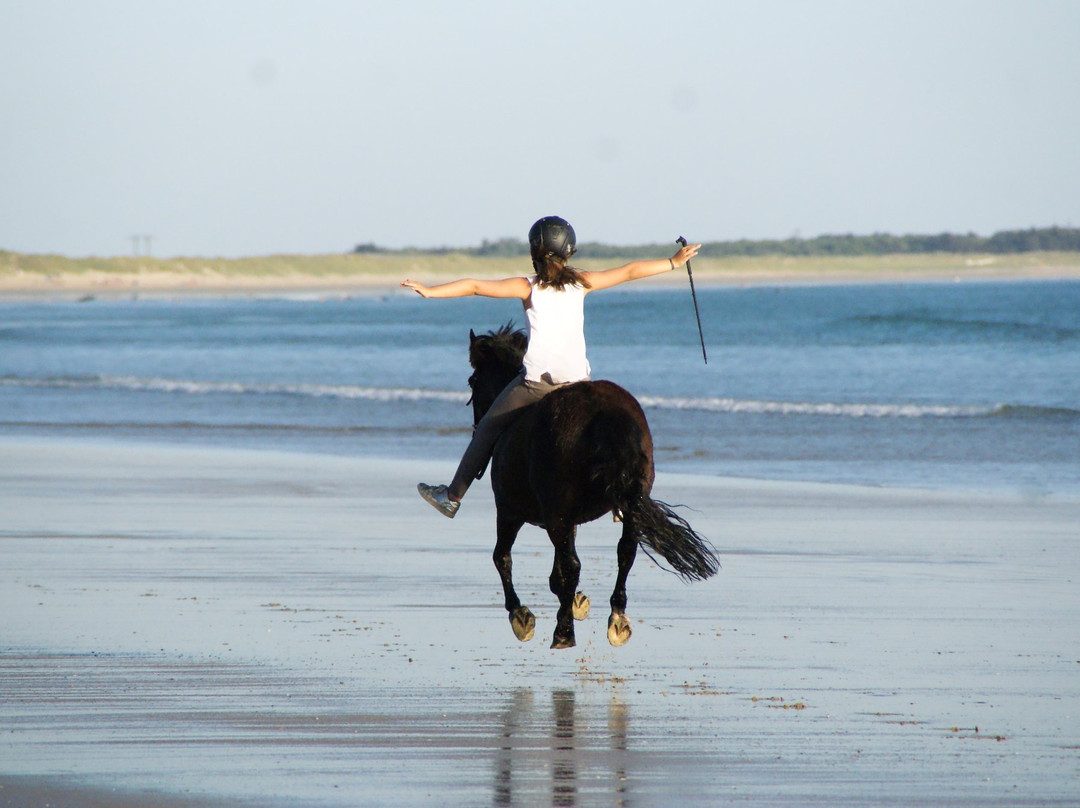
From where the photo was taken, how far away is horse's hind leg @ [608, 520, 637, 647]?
20.9ft

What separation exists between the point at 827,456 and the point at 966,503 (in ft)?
14.4

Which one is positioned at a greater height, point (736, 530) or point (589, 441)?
point (589, 441)

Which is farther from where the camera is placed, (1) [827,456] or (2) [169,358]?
(2) [169,358]

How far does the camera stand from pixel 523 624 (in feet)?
21.8

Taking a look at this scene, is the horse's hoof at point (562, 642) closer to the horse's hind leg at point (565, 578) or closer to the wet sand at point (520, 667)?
the horse's hind leg at point (565, 578)

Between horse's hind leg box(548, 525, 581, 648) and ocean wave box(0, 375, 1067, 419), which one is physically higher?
horse's hind leg box(548, 525, 581, 648)

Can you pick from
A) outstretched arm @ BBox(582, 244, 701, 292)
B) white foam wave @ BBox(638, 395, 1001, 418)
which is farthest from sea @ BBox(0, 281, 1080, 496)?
outstretched arm @ BBox(582, 244, 701, 292)

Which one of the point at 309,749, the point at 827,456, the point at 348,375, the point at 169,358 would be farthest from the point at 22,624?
the point at 169,358

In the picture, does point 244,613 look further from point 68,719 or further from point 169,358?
point 169,358

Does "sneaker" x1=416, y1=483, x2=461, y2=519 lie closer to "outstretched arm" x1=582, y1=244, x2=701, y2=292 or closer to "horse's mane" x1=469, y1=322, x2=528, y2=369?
"horse's mane" x1=469, y1=322, x2=528, y2=369

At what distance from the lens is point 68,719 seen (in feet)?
17.8

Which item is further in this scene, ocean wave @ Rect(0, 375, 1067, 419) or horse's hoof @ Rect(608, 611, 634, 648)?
ocean wave @ Rect(0, 375, 1067, 419)

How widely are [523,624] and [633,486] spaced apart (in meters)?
0.93

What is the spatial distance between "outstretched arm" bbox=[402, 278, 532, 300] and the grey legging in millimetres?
441
